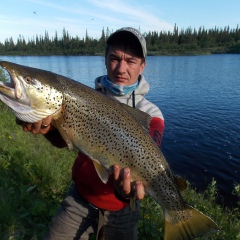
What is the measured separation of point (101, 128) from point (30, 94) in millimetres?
755

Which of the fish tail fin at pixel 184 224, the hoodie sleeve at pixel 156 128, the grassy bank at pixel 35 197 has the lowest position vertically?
the grassy bank at pixel 35 197

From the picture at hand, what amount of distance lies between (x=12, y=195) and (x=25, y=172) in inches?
37.1

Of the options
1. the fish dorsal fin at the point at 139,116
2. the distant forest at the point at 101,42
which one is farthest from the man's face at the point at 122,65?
the distant forest at the point at 101,42

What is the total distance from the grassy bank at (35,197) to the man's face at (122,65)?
244cm

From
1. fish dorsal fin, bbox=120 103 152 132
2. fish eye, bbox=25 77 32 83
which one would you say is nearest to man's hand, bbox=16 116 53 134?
fish eye, bbox=25 77 32 83

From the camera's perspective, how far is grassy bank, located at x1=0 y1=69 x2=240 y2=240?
421cm

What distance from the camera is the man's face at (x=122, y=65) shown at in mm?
3132

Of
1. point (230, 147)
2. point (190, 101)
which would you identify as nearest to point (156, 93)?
point (190, 101)

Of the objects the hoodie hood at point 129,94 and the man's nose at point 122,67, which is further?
the hoodie hood at point 129,94

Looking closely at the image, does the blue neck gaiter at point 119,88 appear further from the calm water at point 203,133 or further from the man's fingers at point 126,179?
the calm water at point 203,133

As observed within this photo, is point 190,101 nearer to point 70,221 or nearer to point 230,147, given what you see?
point 230,147

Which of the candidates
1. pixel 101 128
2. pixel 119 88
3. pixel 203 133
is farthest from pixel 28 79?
pixel 203 133

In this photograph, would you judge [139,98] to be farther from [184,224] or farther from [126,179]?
[184,224]

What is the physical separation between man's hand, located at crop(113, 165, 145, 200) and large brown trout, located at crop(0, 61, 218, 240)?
0.21ft
